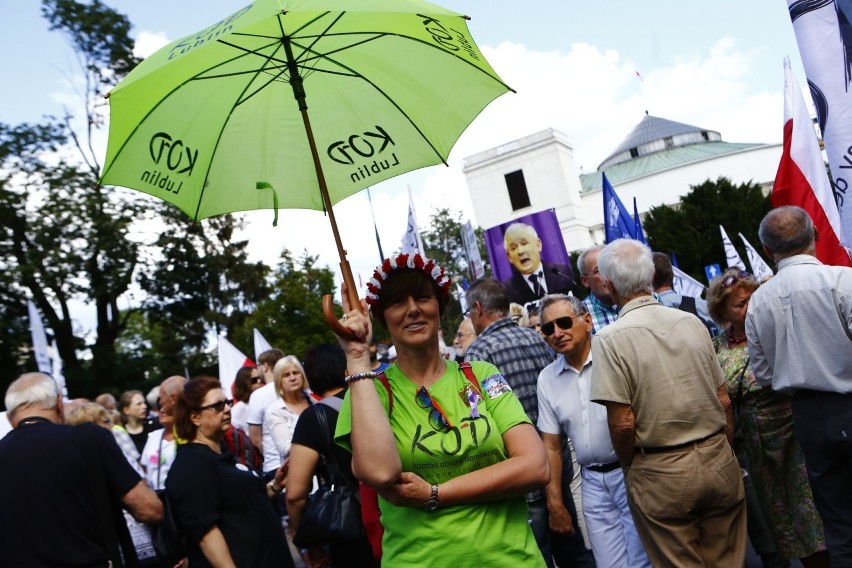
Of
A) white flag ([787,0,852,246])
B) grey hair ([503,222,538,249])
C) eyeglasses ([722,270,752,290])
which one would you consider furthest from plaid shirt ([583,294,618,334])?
grey hair ([503,222,538,249])

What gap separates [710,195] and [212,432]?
46.6 metres

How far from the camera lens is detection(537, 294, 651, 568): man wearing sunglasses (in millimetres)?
4562

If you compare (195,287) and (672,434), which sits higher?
(195,287)

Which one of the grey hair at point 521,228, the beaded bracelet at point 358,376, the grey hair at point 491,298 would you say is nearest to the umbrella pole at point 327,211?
the beaded bracelet at point 358,376

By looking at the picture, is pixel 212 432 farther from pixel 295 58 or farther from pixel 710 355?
pixel 710 355

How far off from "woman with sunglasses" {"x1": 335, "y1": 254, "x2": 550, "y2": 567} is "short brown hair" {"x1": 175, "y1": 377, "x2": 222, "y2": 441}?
6.37 ft

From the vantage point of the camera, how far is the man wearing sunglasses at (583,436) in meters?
4.56

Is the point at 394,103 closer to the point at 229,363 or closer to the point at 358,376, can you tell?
the point at 358,376

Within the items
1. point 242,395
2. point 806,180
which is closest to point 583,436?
point 806,180

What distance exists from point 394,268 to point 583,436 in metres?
2.10

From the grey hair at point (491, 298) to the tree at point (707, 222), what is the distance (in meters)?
41.6

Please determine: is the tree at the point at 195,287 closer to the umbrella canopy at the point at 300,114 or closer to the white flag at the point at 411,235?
the white flag at the point at 411,235

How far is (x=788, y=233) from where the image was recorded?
459 cm

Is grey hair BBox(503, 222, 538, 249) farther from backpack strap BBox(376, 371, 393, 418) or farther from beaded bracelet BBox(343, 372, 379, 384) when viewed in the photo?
beaded bracelet BBox(343, 372, 379, 384)
